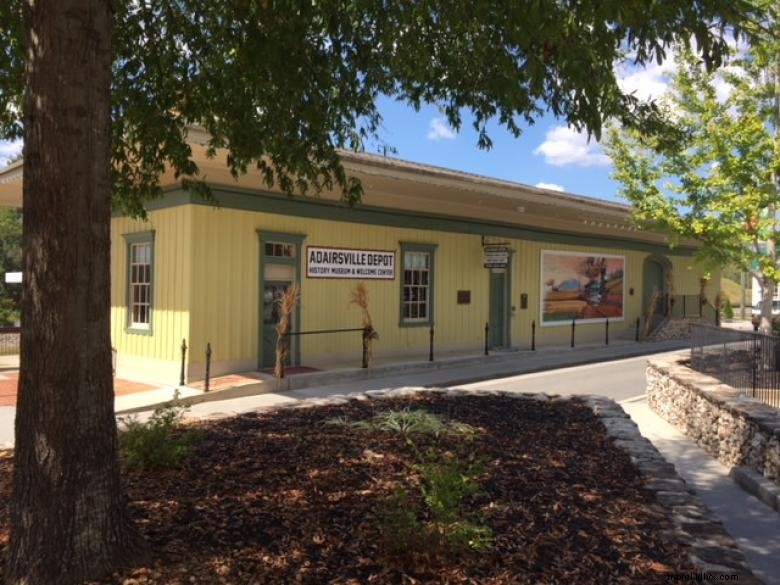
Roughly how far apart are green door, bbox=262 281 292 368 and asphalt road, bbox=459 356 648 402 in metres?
4.15

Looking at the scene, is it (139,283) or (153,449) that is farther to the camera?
(139,283)

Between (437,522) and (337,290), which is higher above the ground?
(337,290)

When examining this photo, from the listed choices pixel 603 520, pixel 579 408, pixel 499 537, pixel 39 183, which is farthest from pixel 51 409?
pixel 579 408

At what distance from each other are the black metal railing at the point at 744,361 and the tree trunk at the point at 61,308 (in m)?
8.24

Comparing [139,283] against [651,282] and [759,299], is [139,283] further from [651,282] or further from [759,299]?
[651,282]

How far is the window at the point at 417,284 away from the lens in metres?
16.3

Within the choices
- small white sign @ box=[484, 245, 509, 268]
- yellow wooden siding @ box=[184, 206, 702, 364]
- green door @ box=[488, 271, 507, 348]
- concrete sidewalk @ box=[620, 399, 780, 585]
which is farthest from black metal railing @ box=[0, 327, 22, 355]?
concrete sidewalk @ box=[620, 399, 780, 585]

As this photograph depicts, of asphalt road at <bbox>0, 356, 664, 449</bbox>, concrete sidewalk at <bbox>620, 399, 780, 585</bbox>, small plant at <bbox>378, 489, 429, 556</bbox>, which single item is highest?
small plant at <bbox>378, 489, 429, 556</bbox>

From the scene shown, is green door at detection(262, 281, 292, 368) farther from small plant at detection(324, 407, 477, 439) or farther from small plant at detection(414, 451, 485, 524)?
small plant at detection(414, 451, 485, 524)

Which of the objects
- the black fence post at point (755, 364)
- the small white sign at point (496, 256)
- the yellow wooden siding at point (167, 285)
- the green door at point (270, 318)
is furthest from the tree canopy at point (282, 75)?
the small white sign at point (496, 256)

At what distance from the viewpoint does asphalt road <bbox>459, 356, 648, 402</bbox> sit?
1226 cm

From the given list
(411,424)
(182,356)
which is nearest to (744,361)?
(411,424)

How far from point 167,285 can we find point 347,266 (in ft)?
13.6

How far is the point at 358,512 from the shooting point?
359 centimetres
